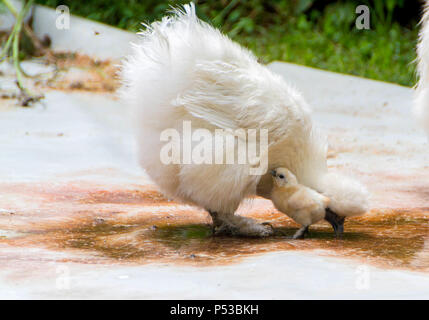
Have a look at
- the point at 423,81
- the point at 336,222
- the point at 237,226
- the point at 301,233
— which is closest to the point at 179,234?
the point at 237,226

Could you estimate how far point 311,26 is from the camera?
11.9 meters

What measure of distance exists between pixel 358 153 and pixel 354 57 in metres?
4.32

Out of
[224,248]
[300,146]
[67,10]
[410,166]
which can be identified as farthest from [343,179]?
[67,10]

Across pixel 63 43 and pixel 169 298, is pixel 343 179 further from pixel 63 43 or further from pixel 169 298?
pixel 63 43

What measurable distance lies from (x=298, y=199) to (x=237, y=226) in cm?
43

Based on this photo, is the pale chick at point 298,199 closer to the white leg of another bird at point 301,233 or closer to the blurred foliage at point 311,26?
the white leg of another bird at point 301,233

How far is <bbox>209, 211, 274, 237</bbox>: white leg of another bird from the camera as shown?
161 inches

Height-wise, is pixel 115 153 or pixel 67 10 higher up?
pixel 67 10

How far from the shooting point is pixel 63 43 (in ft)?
32.0

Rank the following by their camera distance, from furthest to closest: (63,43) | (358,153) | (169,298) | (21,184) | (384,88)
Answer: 1. (63,43)
2. (384,88)
3. (358,153)
4. (21,184)
5. (169,298)

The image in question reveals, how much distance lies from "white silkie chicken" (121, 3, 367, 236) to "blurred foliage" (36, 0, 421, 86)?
601cm

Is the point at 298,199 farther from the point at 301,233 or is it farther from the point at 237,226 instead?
the point at 237,226

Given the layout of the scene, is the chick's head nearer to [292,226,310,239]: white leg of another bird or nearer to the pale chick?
the pale chick

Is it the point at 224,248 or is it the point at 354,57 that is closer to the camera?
the point at 224,248
